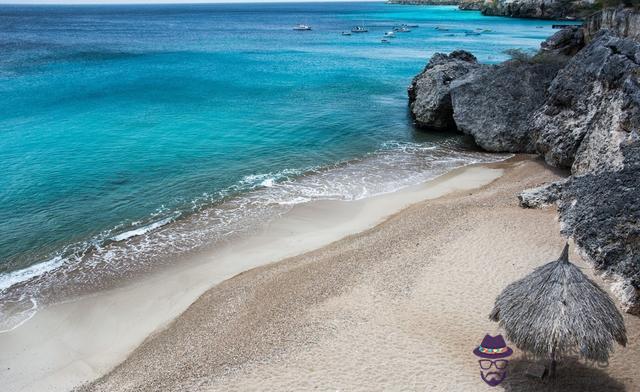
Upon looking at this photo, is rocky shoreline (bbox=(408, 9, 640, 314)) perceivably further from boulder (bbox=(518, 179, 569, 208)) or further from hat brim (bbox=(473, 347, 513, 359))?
hat brim (bbox=(473, 347, 513, 359))

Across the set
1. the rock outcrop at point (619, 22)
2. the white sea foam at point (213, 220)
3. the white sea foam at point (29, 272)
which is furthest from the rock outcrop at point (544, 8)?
the white sea foam at point (29, 272)

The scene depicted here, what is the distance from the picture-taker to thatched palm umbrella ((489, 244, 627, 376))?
35.6 feet

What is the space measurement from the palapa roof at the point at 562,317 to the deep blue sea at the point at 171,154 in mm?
13752

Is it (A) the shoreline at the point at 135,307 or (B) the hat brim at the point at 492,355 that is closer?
(B) the hat brim at the point at 492,355

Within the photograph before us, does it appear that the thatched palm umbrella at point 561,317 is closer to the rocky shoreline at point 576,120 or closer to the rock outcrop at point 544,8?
the rocky shoreline at point 576,120

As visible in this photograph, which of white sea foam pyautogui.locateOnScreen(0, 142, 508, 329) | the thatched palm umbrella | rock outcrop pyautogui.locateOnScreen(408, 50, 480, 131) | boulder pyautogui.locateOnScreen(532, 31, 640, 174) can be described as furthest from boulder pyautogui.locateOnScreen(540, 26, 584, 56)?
the thatched palm umbrella

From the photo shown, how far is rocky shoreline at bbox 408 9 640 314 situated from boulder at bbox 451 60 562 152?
0.21 ft

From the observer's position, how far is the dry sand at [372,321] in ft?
41.0

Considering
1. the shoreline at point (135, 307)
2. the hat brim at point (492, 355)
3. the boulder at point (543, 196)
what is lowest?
the shoreline at point (135, 307)

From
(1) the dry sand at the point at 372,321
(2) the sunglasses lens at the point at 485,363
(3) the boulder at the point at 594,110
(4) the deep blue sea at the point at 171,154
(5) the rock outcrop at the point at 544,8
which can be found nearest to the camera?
(1) the dry sand at the point at 372,321

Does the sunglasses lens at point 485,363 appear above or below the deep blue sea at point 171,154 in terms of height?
below

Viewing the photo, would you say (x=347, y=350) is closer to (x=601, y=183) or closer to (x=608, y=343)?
(x=608, y=343)

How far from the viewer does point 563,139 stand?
2508 centimetres

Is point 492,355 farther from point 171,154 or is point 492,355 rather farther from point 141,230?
point 171,154
